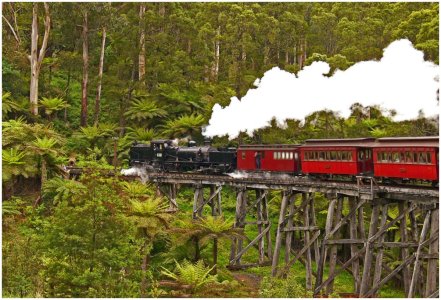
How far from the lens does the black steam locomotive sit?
103 ft

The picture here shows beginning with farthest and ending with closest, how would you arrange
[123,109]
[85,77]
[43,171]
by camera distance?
[123,109] → [85,77] → [43,171]

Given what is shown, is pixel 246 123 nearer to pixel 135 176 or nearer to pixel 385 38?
pixel 135 176

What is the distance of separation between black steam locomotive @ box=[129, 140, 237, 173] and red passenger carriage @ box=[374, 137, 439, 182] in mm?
11123

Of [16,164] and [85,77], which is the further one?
[85,77]

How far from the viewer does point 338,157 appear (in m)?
23.4

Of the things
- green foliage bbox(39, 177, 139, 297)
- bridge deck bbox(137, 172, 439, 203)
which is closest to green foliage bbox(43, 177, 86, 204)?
bridge deck bbox(137, 172, 439, 203)

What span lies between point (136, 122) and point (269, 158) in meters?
19.8

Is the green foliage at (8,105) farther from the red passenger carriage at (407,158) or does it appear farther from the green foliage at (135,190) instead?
the red passenger carriage at (407,158)

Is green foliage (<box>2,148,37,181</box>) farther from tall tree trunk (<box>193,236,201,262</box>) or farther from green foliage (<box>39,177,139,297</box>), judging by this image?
green foliage (<box>39,177,139,297</box>)

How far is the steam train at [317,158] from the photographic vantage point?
1961 centimetres

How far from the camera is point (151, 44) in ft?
165

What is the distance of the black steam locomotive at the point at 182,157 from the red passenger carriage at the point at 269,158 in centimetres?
102

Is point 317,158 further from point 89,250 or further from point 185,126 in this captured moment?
point 185,126

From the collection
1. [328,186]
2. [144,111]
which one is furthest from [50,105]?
[328,186]
